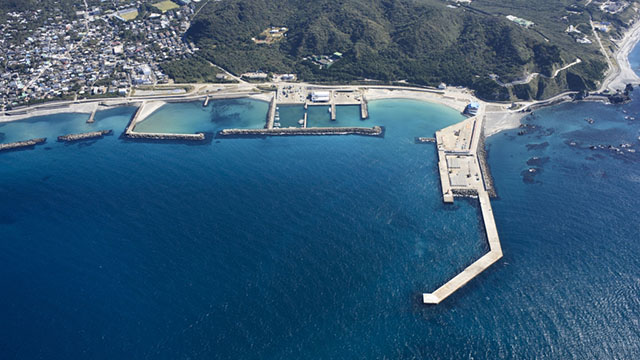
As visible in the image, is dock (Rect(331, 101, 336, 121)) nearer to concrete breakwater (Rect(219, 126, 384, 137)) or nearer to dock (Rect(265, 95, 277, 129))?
concrete breakwater (Rect(219, 126, 384, 137))

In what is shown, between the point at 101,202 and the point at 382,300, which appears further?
the point at 101,202

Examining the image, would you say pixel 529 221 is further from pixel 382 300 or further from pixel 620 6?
pixel 620 6

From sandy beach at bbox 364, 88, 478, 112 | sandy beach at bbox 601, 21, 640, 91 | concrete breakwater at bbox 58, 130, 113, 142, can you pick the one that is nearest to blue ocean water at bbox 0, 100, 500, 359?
concrete breakwater at bbox 58, 130, 113, 142

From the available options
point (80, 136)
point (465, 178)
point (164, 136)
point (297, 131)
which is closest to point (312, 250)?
point (465, 178)

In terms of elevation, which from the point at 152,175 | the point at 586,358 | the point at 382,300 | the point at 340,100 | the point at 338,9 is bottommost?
the point at 586,358

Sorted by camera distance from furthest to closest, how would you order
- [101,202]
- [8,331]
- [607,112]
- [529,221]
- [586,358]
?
[607,112] → [101,202] → [529,221] → [8,331] → [586,358]

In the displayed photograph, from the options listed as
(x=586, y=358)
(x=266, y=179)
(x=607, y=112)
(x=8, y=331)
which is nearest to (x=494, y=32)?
(x=607, y=112)

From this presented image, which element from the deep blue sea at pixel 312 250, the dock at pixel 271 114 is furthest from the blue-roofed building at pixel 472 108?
the dock at pixel 271 114

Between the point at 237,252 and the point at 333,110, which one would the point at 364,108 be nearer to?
the point at 333,110
